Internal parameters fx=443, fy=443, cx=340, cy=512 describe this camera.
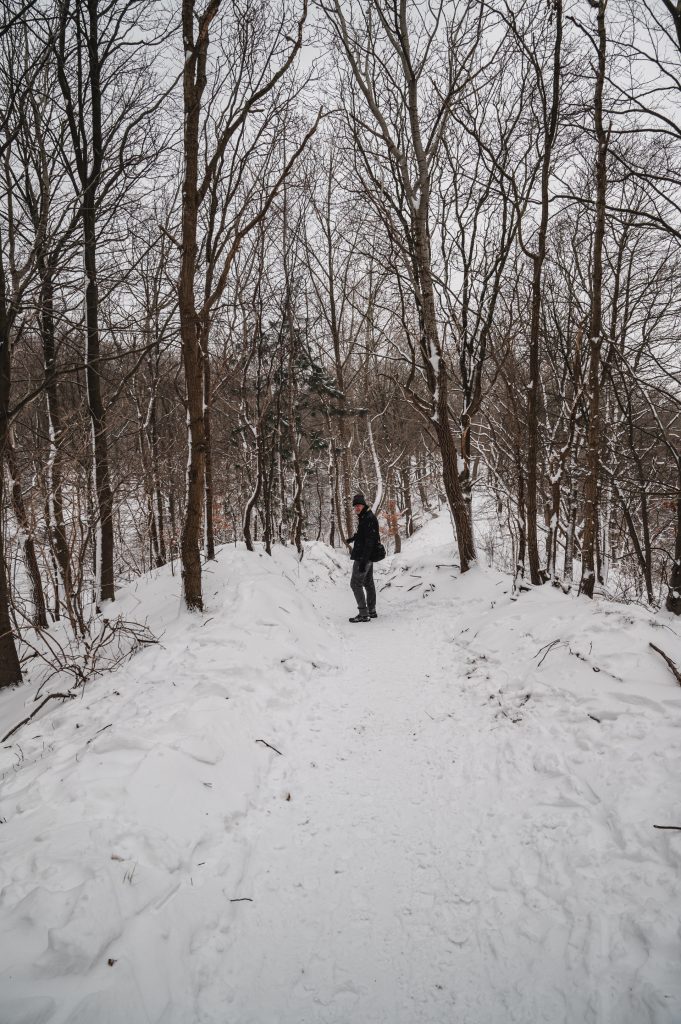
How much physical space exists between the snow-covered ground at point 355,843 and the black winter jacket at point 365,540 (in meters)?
3.15

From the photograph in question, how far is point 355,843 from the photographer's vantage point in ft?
8.91

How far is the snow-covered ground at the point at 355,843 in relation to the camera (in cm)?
183

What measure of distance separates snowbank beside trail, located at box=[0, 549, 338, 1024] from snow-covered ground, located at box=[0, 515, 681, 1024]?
12 millimetres

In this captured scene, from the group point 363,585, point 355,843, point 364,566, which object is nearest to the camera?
point 355,843

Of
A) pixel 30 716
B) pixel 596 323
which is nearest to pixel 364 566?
pixel 596 323

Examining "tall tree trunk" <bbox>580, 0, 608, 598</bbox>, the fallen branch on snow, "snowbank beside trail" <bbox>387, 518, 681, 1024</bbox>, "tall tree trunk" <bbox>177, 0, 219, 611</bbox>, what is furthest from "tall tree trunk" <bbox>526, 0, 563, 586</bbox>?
the fallen branch on snow

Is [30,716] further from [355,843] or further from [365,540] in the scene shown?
[365,540]

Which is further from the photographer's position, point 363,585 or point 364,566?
point 363,585

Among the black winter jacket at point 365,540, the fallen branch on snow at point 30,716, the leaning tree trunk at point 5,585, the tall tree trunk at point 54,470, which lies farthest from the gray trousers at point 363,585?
the leaning tree trunk at point 5,585

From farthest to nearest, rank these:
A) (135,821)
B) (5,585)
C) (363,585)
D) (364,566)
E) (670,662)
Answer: (363,585), (364,566), (5,585), (670,662), (135,821)

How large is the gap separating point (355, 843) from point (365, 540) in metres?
5.43

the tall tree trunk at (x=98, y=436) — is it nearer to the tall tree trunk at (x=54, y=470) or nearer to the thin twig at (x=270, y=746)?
the tall tree trunk at (x=54, y=470)

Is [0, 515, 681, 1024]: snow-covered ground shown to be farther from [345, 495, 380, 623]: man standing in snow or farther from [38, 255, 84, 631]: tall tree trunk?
[345, 495, 380, 623]: man standing in snow

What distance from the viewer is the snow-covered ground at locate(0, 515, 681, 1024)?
1825mm
